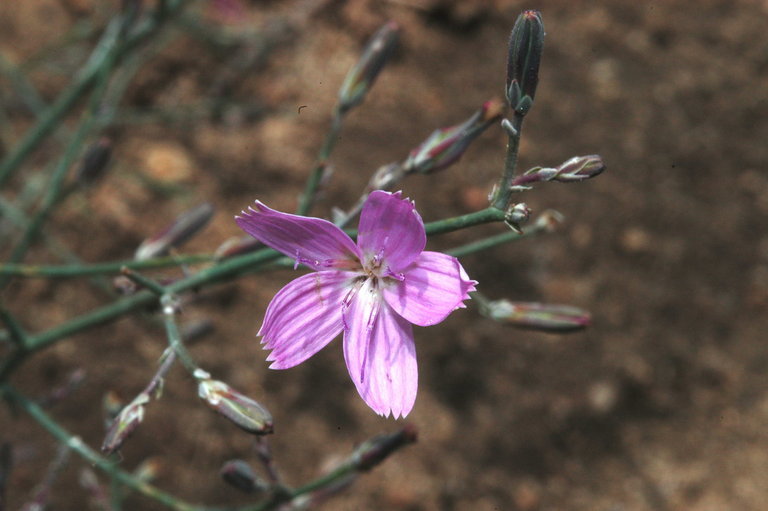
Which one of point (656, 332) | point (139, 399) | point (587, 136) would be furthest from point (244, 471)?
point (587, 136)

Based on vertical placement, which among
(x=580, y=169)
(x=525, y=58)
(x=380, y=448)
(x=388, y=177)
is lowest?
(x=380, y=448)

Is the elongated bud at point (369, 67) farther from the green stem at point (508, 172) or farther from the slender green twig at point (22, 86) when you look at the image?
the slender green twig at point (22, 86)

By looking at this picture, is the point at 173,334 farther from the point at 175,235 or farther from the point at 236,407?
the point at 175,235

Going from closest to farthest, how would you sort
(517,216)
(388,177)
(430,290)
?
1. (517,216)
2. (430,290)
3. (388,177)

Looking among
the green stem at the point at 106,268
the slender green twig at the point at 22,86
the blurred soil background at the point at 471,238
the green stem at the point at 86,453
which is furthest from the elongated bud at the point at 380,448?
the slender green twig at the point at 22,86

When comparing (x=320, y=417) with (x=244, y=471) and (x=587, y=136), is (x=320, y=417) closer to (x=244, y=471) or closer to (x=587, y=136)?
(x=244, y=471)

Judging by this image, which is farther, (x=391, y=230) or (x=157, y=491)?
(x=157, y=491)

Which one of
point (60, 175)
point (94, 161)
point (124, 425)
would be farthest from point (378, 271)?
point (60, 175)
